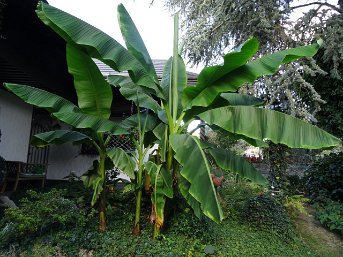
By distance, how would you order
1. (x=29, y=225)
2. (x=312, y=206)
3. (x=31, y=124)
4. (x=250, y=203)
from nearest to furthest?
(x=29, y=225) → (x=250, y=203) → (x=312, y=206) → (x=31, y=124)

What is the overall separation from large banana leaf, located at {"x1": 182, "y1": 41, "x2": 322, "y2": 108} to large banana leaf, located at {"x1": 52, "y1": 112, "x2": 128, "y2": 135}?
1197mm

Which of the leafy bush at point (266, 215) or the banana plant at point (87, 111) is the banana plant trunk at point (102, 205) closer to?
the banana plant at point (87, 111)

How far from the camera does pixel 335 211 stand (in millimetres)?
7418

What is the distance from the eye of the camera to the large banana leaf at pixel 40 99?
181 inches

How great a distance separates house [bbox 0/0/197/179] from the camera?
610 centimetres

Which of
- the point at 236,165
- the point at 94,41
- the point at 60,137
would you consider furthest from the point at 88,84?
the point at 236,165

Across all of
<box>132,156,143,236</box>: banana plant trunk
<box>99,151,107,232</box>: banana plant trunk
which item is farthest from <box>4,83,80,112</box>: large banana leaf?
<box>132,156,143,236</box>: banana plant trunk

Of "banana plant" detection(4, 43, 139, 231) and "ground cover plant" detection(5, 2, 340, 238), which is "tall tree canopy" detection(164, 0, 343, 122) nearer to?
"ground cover plant" detection(5, 2, 340, 238)

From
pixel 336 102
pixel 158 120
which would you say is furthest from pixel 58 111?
pixel 336 102

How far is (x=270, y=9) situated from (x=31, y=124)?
7.55 m

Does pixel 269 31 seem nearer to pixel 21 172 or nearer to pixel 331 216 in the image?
pixel 331 216

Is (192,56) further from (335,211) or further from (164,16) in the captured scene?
(335,211)

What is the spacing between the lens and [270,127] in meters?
4.14

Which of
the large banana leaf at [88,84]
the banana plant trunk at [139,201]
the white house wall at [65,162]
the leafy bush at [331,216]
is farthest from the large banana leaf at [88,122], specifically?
the white house wall at [65,162]
